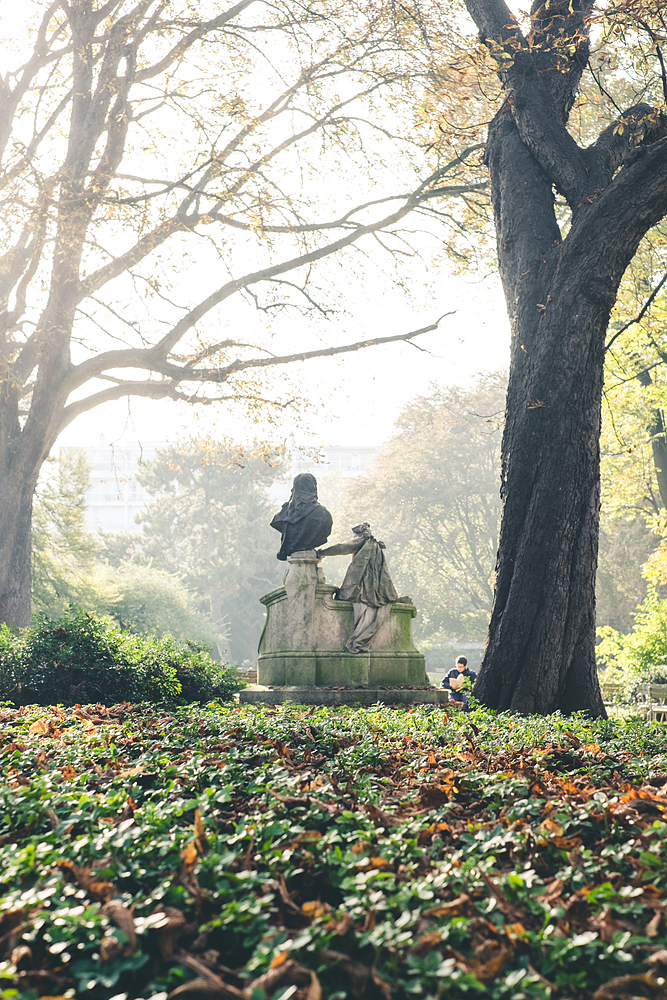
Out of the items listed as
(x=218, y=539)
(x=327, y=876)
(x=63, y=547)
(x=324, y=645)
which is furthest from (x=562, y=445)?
(x=218, y=539)

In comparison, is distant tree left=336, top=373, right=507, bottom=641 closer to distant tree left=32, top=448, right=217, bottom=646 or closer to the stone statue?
distant tree left=32, top=448, right=217, bottom=646

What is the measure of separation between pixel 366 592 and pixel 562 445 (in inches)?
203

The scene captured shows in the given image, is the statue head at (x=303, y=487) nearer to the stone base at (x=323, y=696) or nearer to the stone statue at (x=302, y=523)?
the stone statue at (x=302, y=523)

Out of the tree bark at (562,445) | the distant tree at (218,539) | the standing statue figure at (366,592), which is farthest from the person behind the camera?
the distant tree at (218,539)

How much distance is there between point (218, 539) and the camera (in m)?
47.2

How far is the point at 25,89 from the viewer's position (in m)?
13.3

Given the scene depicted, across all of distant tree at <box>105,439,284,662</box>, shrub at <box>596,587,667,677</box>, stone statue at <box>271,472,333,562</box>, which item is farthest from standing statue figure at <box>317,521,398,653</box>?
distant tree at <box>105,439,284,662</box>

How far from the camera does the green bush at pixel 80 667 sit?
7.52 m

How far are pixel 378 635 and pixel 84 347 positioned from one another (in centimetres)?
840

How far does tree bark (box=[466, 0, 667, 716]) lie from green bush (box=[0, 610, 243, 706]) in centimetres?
346

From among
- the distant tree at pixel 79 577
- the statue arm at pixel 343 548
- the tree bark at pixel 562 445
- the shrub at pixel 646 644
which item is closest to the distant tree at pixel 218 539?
the distant tree at pixel 79 577

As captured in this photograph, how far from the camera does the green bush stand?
752cm

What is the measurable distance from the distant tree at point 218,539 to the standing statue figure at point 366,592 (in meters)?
33.6

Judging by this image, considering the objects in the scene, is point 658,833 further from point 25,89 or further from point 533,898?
point 25,89
